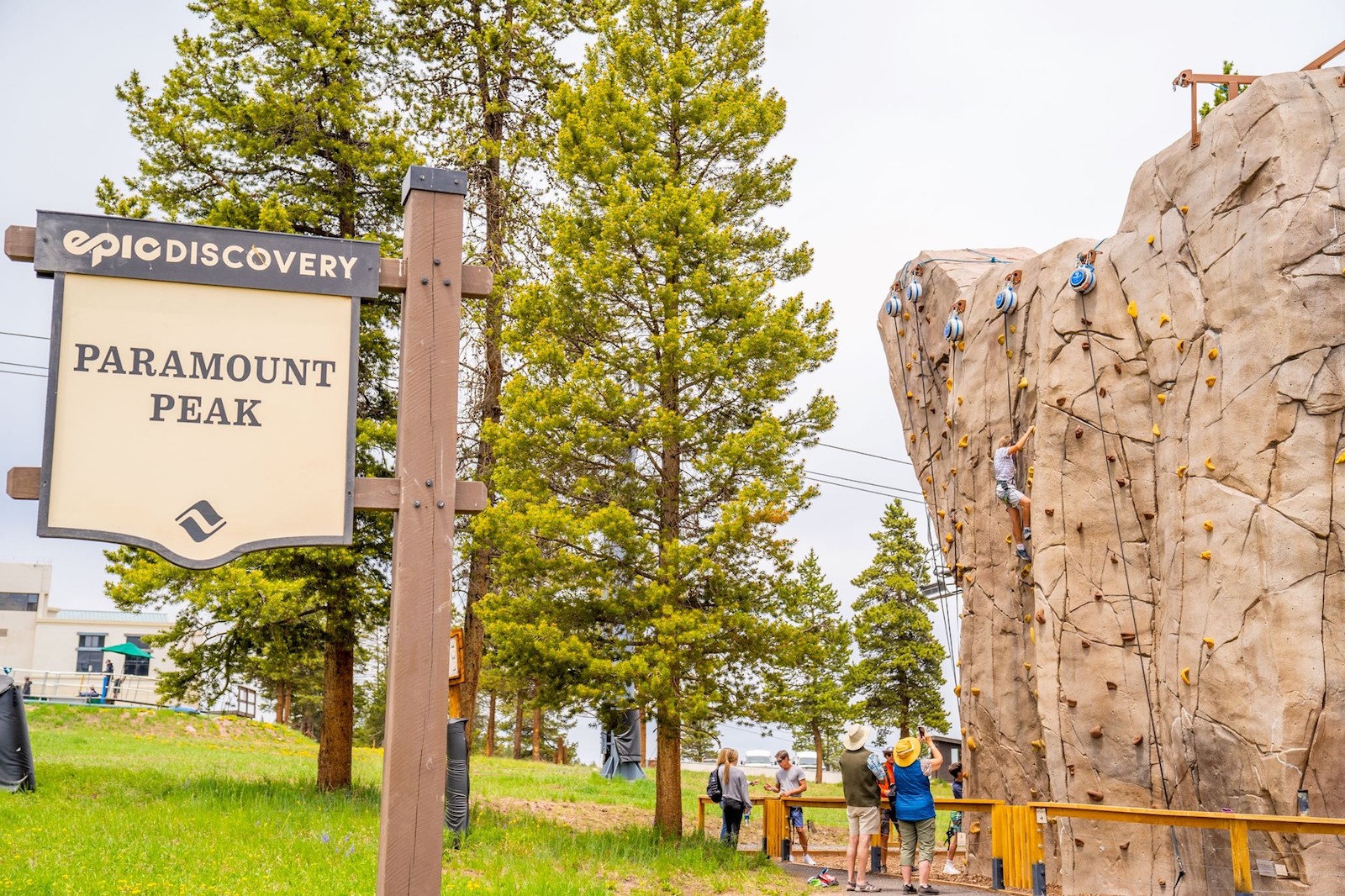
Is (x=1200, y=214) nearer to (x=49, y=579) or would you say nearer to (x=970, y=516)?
(x=970, y=516)

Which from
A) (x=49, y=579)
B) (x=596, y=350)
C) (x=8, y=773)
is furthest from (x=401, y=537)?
(x=49, y=579)

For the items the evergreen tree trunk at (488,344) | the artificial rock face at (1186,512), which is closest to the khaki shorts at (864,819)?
the artificial rock face at (1186,512)

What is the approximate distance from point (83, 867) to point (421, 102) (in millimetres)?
15525

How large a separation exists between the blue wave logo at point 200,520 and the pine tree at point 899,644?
28.7 meters

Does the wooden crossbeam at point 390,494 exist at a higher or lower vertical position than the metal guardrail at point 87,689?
higher

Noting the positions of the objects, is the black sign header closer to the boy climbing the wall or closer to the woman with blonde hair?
the boy climbing the wall

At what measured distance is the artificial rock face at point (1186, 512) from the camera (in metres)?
10.4

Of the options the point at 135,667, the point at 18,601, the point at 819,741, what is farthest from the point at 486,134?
the point at 18,601

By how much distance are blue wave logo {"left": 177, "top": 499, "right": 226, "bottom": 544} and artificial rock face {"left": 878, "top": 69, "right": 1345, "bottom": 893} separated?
933cm

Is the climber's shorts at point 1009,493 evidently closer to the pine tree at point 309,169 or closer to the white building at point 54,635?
the pine tree at point 309,169

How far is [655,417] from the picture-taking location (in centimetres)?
1509

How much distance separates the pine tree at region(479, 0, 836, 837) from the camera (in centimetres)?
1473

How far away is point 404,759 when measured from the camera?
5469mm

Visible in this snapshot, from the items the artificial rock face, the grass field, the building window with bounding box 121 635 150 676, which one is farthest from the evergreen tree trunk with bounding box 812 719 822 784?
the building window with bounding box 121 635 150 676
